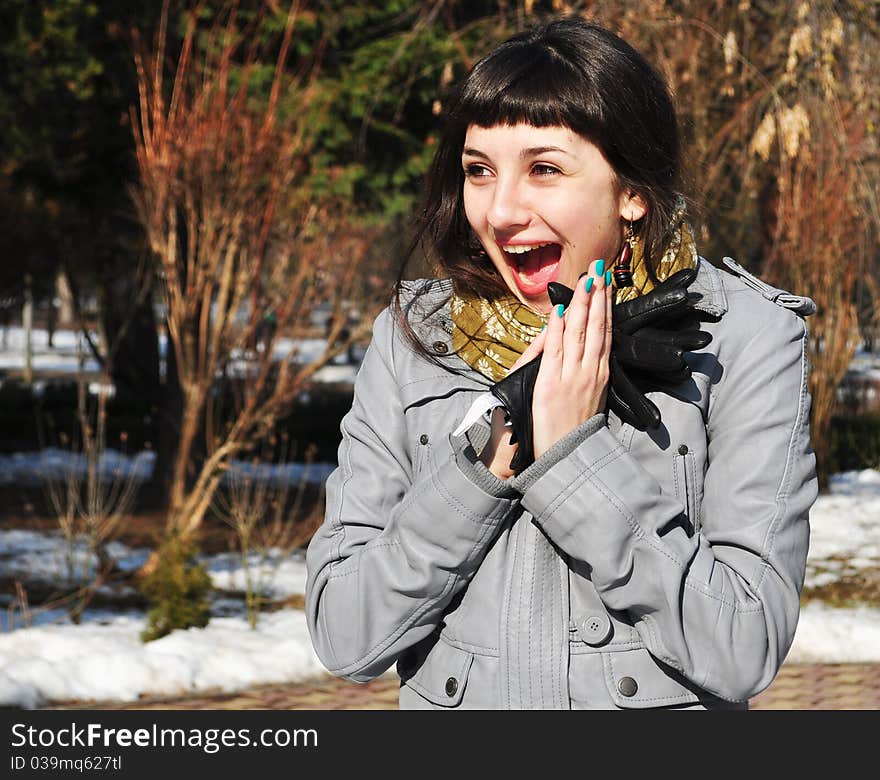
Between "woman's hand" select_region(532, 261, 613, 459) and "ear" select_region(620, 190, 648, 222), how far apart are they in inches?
9.4

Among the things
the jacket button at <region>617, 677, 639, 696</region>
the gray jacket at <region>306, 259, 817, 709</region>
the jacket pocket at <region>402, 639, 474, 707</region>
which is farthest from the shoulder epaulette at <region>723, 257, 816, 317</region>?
the jacket pocket at <region>402, 639, 474, 707</region>

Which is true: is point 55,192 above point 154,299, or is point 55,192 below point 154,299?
above

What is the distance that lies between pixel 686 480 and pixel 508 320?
0.39 m

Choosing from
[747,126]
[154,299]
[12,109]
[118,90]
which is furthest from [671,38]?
[154,299]

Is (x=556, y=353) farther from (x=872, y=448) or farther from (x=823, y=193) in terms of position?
(x=872, y=448)

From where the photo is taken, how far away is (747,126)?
8.80 metres

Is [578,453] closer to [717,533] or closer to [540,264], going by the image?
[717,533]

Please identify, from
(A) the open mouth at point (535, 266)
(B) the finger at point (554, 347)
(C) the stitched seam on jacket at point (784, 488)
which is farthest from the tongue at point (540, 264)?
(C) the stitched seam on jacket at point (784, 488)

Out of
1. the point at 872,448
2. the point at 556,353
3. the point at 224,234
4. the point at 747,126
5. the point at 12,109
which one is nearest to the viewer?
the point at 556,353

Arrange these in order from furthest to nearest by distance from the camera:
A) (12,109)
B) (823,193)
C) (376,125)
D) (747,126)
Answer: (12,109) → (376,125) → (823,193) → (747,126)

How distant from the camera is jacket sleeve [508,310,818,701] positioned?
1.65m

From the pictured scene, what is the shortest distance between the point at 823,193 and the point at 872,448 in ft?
17.9

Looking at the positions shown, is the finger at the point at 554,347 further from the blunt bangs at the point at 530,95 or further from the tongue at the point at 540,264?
the blunt bangs at the point at 530,95

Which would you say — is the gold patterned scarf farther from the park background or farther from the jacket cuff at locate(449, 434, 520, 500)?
the park background
